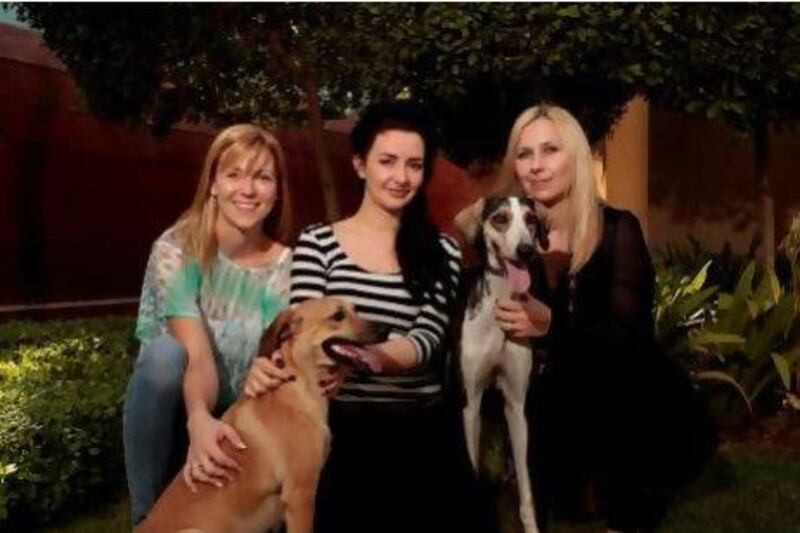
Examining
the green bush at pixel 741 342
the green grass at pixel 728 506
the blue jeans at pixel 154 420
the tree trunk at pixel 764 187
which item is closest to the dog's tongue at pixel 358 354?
the blue jeans at pixel 154 420

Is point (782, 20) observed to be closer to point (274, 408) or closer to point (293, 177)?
point (274, 408)

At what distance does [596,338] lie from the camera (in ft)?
12.9

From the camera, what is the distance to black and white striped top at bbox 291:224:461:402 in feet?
11.4

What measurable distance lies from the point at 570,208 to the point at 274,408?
136cm

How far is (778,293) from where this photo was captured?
6250mm

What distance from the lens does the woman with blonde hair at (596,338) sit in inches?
150

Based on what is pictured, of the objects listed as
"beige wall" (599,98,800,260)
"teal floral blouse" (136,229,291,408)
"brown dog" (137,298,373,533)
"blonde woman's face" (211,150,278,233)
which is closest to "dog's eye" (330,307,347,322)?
"brown dog" (137,298,373,533)

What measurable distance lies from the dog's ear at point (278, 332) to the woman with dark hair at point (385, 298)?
208 millimetres

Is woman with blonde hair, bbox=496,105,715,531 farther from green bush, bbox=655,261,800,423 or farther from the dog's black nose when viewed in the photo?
green bush, bbox=655,261,800,423

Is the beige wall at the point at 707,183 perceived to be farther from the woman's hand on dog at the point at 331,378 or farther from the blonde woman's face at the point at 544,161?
the woman's hand on dog at the point at 331,378

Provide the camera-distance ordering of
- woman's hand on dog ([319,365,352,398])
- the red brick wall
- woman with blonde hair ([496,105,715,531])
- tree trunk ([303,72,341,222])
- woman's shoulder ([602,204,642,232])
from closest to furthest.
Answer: woman's hand on dog ([319,365,352,398])
woman with blonde hair ([496,105,715,531])
woman's shoulder ([602,204,642,232])
tree trunk ([303,72,341,222])
the red brick wall

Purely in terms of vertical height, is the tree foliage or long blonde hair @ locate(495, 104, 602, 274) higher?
the tree foliage

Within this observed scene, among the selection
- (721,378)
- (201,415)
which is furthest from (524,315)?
(721,378)

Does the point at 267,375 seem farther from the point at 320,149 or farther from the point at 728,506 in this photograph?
the point at 320,149
